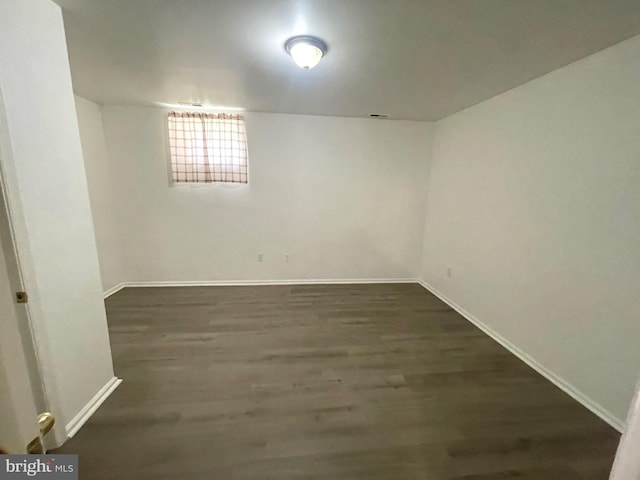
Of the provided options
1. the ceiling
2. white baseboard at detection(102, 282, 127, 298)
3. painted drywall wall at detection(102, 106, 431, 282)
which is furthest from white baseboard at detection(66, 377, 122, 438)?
the ceiling

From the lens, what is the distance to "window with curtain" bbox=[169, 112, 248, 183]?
3.25 m

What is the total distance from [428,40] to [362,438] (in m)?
2.39

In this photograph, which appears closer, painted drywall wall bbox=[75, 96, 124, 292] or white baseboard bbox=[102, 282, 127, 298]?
painted drywall wall bbox=[75, 96, 124, 292]

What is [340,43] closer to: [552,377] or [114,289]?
[552,377]

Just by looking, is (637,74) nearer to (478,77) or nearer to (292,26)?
(478,77)

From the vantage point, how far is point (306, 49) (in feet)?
5.45

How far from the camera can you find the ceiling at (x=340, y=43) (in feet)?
4.42

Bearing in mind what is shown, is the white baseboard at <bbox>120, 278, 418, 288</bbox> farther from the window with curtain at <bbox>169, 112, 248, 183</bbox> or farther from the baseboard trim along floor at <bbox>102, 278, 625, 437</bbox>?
the window with curtain at <bbox>169, 112, 248, 183</bbox>

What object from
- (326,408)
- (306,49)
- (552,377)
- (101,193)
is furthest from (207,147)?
(552,377)

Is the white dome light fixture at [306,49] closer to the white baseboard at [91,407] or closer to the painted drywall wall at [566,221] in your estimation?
the painted drywall wall at [566,221]

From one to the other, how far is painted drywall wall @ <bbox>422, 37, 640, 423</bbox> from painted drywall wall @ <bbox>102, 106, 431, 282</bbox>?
1.07 m

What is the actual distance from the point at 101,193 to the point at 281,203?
2.12 m

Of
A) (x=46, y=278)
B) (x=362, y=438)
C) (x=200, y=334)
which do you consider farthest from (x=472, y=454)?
(x=46, y=278)

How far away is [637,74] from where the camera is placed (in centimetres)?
153
